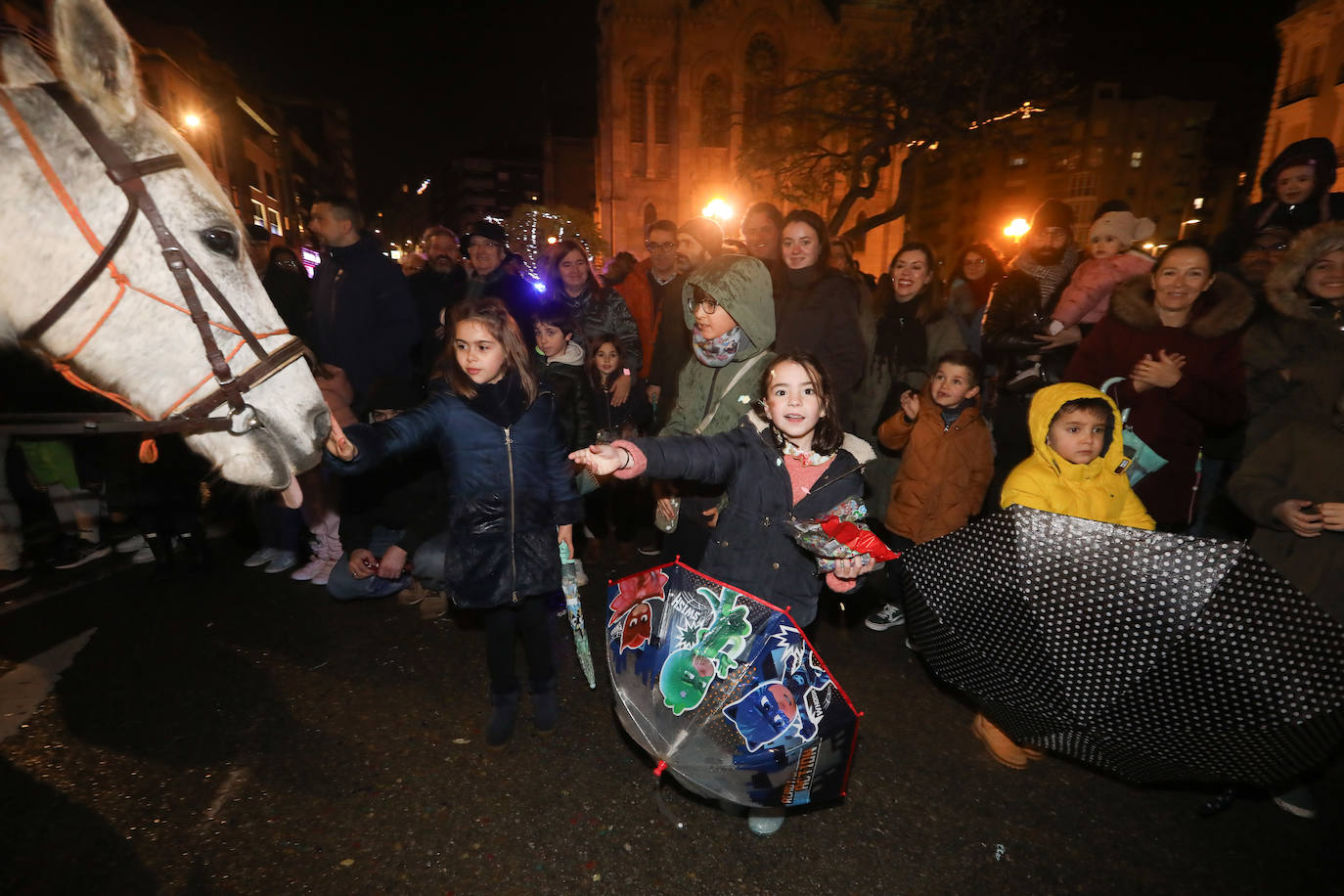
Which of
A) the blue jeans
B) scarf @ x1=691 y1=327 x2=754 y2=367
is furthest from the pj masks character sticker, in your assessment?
the blue jeans

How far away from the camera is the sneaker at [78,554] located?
4.71 meters

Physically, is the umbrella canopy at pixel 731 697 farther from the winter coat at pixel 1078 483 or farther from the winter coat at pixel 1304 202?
the winter coat at pixel 1304 202

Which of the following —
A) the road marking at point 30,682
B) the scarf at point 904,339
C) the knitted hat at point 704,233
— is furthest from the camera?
the knitted hat at point 704,233

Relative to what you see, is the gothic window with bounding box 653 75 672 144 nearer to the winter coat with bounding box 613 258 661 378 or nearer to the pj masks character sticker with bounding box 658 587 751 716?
the winter coat with bounding box 613 258 661 378

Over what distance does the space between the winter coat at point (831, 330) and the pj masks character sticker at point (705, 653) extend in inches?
95.0

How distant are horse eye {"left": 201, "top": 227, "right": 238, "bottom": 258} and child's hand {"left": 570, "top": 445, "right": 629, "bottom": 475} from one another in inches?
56.8

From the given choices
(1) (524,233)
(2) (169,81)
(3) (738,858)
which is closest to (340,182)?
(2) (169,81)

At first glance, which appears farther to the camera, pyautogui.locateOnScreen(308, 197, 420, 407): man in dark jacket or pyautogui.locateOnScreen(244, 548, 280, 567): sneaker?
pyautogui.locateOnScreen(244, 548, 280, 567): sneaker

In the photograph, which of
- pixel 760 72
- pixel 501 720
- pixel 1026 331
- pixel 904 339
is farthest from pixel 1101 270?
pixel 760 72

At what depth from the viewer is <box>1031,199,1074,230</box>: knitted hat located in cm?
520

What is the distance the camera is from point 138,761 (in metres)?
2.74

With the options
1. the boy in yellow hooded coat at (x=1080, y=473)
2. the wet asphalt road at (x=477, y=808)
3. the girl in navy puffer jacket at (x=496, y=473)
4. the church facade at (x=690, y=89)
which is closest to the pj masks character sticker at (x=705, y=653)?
the wet asphalt road at (x=477, y=808)

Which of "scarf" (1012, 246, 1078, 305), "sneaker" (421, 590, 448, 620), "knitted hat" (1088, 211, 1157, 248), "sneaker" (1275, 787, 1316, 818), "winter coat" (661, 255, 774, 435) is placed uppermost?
"knitted hat" (1088, 211, 1157, 248)

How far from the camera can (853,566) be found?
208 centimetres
